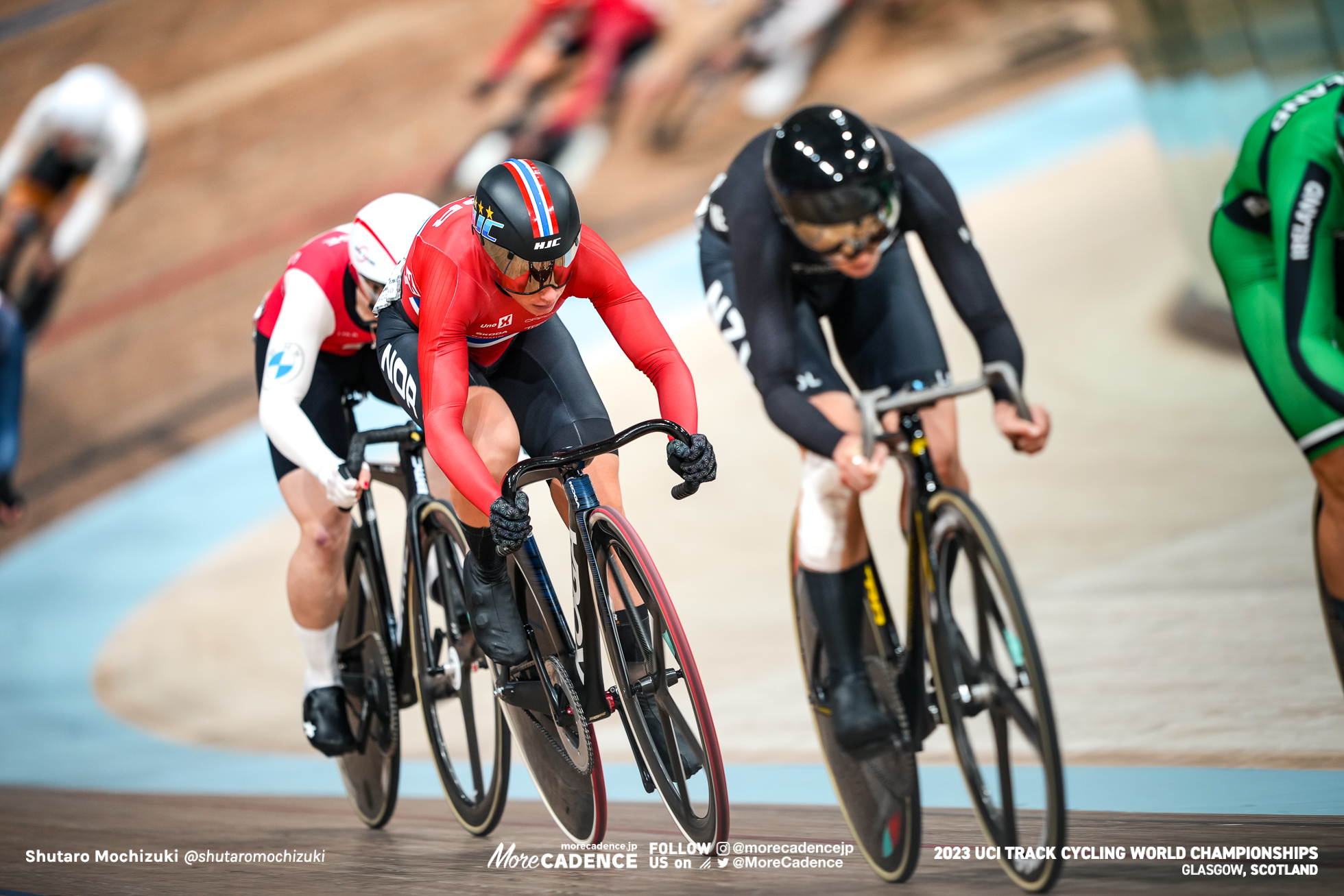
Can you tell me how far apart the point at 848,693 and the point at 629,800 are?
158 cm

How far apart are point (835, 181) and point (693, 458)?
65cm

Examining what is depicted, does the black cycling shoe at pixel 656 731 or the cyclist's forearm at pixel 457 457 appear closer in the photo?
the cyclist's forearm at pixel 457 457

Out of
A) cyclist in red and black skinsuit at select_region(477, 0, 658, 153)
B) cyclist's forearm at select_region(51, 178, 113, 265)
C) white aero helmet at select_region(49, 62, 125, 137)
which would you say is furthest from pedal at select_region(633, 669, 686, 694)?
cyclist's forearm at select_region(51, 178, 113, 265)

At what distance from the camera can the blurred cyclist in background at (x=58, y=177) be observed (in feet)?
34.3

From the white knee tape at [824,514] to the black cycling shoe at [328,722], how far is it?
173 centimetres

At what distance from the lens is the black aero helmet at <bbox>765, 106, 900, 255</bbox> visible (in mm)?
2398

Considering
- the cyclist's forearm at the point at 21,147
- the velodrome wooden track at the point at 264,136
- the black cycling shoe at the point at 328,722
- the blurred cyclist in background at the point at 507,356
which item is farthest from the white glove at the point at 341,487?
the cyclist's forearm at the point at 21,147

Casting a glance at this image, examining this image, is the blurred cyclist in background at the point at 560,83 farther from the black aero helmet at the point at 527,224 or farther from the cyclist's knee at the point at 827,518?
the cyclist's knee at the point at 827,518

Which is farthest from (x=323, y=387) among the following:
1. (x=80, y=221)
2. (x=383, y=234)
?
(x=80, y=221)

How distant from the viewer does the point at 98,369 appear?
34.4 ft

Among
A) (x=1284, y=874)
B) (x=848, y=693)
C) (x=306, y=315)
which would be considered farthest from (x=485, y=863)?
(x=1284, y=874)

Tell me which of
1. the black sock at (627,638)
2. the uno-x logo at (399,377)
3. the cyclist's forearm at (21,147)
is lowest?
the black sock at (627,638)

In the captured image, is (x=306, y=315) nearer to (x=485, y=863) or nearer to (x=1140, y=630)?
(x=485, y=863)

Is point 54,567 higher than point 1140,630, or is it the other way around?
point 54,567
